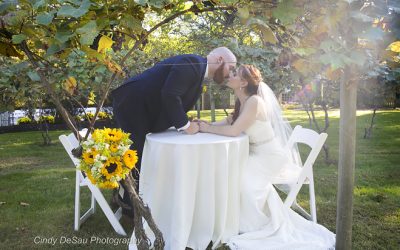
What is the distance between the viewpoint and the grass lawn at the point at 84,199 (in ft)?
11.4

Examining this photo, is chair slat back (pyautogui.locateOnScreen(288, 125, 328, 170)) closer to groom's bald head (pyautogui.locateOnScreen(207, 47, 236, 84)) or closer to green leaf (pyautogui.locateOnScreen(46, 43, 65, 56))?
groom's bald head (pyautogui.locateOnScreen(207, 47, 236, 84))

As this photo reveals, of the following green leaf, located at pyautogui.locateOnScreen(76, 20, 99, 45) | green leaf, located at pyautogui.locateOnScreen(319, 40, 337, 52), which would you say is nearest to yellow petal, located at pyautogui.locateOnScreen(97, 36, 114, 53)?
green leaf, located at pyautogui.locateOnScreen(76, 20, 99, 45)

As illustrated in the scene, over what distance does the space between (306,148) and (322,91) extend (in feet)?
7.17

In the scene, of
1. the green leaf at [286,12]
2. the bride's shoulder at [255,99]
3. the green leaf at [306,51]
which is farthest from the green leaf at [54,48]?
the bride's shoulder at [255,99]

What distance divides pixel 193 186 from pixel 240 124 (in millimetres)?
799

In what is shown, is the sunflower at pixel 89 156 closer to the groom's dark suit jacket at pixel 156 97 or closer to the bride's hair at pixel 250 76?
the groom's dark suit jacket at pixel 156 97

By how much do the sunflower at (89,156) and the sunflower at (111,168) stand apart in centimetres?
8

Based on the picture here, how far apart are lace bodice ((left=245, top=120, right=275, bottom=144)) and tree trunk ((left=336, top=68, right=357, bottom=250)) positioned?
131cm

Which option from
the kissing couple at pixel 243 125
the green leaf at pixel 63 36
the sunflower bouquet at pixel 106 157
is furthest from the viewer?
the kissing couple at pixel 243 125

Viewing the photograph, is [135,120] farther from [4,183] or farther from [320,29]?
[4,183]

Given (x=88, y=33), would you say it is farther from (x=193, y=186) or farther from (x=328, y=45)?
(x=193, y=186)

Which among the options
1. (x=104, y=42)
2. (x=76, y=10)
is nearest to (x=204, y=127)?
(x=104, y=42)

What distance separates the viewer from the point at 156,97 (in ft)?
11.8

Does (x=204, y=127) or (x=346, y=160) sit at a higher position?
(x=204, y=127)
